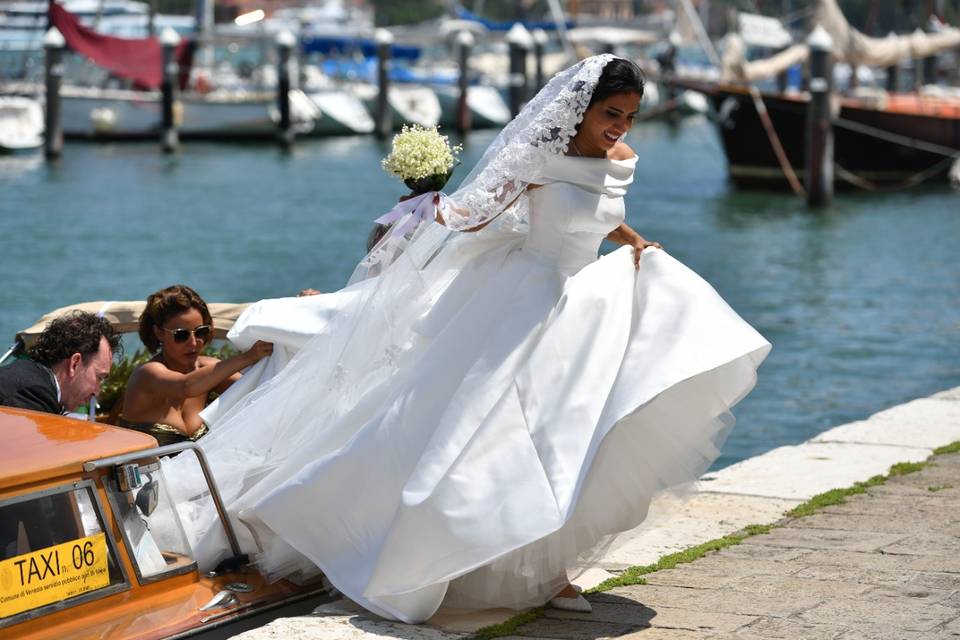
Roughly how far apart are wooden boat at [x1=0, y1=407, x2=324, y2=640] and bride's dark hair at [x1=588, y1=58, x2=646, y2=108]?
6.04ft

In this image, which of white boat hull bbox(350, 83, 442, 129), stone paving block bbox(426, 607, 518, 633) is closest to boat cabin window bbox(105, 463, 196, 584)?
stone paving block bbox(426, 607, 518, 633)

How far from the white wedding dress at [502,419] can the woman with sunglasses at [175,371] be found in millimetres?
640

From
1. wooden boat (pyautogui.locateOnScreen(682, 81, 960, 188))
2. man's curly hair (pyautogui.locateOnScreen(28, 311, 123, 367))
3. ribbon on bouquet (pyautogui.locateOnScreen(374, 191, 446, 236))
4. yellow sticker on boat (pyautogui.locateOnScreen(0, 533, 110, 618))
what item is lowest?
wooden boat (pyautogui.locateOnScreen(682, 81, 960, 188))

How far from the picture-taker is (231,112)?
1897 inches

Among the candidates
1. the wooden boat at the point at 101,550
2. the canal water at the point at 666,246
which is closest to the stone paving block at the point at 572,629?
the wooden boat at the point at 101,550

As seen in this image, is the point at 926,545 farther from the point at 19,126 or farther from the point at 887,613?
the point at 19,126

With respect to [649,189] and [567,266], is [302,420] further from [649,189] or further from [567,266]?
[649,189]

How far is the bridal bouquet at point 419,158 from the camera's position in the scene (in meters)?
6.13

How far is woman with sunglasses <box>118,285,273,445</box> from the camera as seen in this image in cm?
644

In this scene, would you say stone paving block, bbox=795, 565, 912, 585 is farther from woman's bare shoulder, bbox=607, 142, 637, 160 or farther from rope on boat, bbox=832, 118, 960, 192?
rope on boat, bbox=832, 118, 960, 192

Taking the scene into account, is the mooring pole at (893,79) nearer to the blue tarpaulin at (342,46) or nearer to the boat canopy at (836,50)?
the boat canopy at (836,50)

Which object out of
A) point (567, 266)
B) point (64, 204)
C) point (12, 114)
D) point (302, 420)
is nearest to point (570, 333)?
point (567, 266)

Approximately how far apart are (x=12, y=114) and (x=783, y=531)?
1476 inches

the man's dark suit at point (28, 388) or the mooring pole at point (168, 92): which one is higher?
the man's dark suit at point (28, 388)
